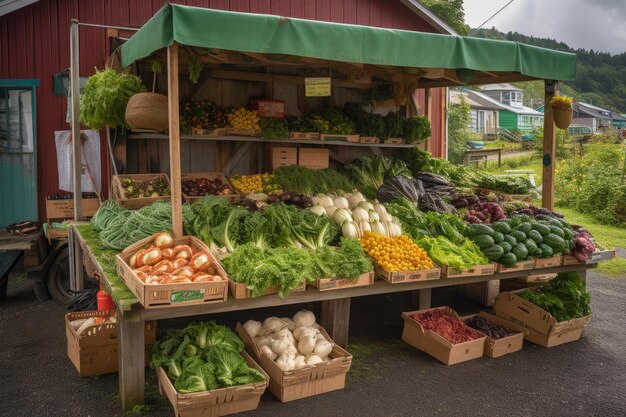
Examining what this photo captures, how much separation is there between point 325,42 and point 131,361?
3158 mm

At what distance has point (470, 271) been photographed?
5434 millimetres

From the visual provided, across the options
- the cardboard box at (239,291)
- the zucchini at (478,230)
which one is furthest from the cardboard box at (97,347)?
the zucchini at (478,230)

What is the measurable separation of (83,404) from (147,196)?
2955mm

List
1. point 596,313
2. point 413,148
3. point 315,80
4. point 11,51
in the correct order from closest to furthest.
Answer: point 315,80 < point 596,313 < point 11,51 < point 413,148

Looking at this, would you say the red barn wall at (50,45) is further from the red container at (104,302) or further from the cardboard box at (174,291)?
the cardboard box at (174,291)

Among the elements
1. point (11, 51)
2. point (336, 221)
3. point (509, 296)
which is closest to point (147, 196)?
point (336, 221)

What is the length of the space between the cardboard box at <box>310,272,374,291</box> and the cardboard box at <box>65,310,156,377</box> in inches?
61.1

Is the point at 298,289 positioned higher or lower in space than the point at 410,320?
higher

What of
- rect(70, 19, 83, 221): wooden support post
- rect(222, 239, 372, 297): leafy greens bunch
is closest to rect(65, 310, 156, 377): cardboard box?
rect(222, 239, 372, 297): leafy greens bunch

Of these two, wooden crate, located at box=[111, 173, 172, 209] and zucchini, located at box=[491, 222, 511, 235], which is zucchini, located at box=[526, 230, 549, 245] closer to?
zucchini, located at box=[491, 222, 511, 235]

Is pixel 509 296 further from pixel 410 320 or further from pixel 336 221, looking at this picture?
pixel 336 221

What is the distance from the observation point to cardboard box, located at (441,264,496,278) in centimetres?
529

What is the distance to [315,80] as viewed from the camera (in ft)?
21.0

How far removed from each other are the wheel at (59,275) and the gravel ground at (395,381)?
72 centimetres
